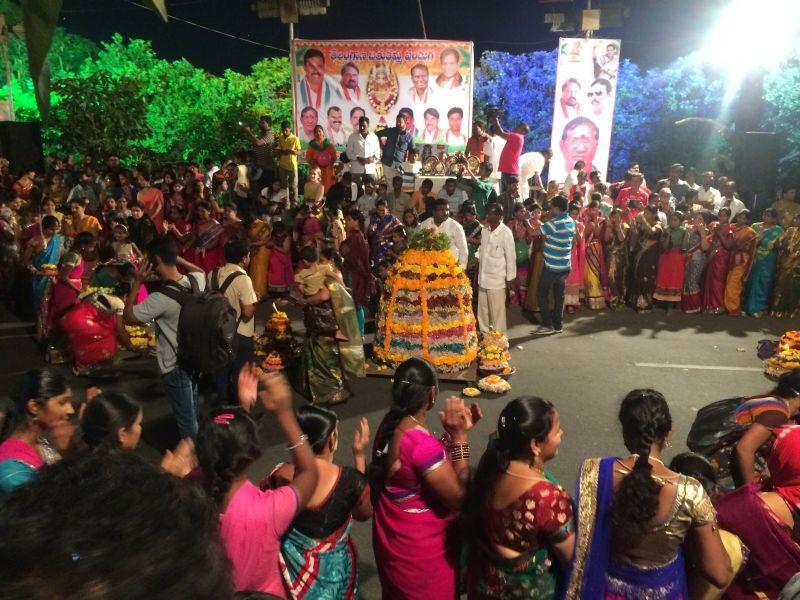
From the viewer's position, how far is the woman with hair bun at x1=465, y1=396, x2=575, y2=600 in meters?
2.49

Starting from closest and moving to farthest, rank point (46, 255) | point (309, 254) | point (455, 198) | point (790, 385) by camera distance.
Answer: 1. point (790, 385)
2. point (309, 254)
3. point (46, 255)
4. point (455, 198)

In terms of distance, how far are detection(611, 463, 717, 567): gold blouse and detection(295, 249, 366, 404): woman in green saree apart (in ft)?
13.3

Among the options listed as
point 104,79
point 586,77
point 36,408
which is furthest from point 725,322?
point 104,79

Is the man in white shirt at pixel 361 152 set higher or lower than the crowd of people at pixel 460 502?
higher

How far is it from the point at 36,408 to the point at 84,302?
4.54 meters

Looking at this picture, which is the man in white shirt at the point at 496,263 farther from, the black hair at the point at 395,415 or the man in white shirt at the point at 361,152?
the man in white shirt at the point at 361,152

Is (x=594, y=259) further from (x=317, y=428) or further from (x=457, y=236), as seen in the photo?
(x=317, y=428)

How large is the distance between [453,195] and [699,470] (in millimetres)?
8399

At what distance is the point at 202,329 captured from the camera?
451cm

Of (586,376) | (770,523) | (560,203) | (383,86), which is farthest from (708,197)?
(770,523)

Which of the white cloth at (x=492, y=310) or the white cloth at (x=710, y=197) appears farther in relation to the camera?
the white cloth at (x=710, y=197)

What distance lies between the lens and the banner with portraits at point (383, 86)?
15.6m

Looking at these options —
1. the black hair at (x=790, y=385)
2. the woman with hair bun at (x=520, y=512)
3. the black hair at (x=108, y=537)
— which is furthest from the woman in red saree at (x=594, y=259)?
the black hair at (x=108, y=537)

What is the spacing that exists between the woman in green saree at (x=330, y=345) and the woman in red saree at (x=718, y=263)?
5.90m
